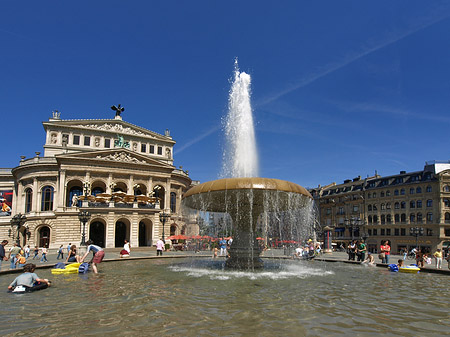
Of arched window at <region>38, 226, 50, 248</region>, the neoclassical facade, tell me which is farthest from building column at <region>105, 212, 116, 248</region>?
arched window at <region>38, 226, 50, 248</region>

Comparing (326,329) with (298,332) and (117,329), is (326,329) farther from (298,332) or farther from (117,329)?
(117,329)

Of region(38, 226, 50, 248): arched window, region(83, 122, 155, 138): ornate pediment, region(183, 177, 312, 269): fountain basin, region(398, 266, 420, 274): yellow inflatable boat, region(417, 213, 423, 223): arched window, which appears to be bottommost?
region(38, 226, 50, 248): arched window

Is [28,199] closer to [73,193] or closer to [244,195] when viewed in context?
[73,193]

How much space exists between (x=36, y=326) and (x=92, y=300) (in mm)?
2130

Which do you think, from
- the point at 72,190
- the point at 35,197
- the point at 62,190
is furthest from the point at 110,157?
the point at 35,197

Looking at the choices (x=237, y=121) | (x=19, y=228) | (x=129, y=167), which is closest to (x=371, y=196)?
(x=129, y=167)

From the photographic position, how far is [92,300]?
25.4 ft

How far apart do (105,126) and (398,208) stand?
54.7 meters

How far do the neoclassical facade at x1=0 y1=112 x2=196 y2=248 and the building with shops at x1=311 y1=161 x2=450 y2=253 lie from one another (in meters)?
32.1

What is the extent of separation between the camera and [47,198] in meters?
47.6

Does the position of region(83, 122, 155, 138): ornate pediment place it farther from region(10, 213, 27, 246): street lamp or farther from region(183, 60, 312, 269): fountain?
region(183, 60, 312, 269): fountain

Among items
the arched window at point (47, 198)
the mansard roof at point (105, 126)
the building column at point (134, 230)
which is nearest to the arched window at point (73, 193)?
the arched window at point (47, 198)

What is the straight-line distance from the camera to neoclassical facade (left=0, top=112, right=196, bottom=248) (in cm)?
4453

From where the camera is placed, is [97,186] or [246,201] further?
[97,186]
